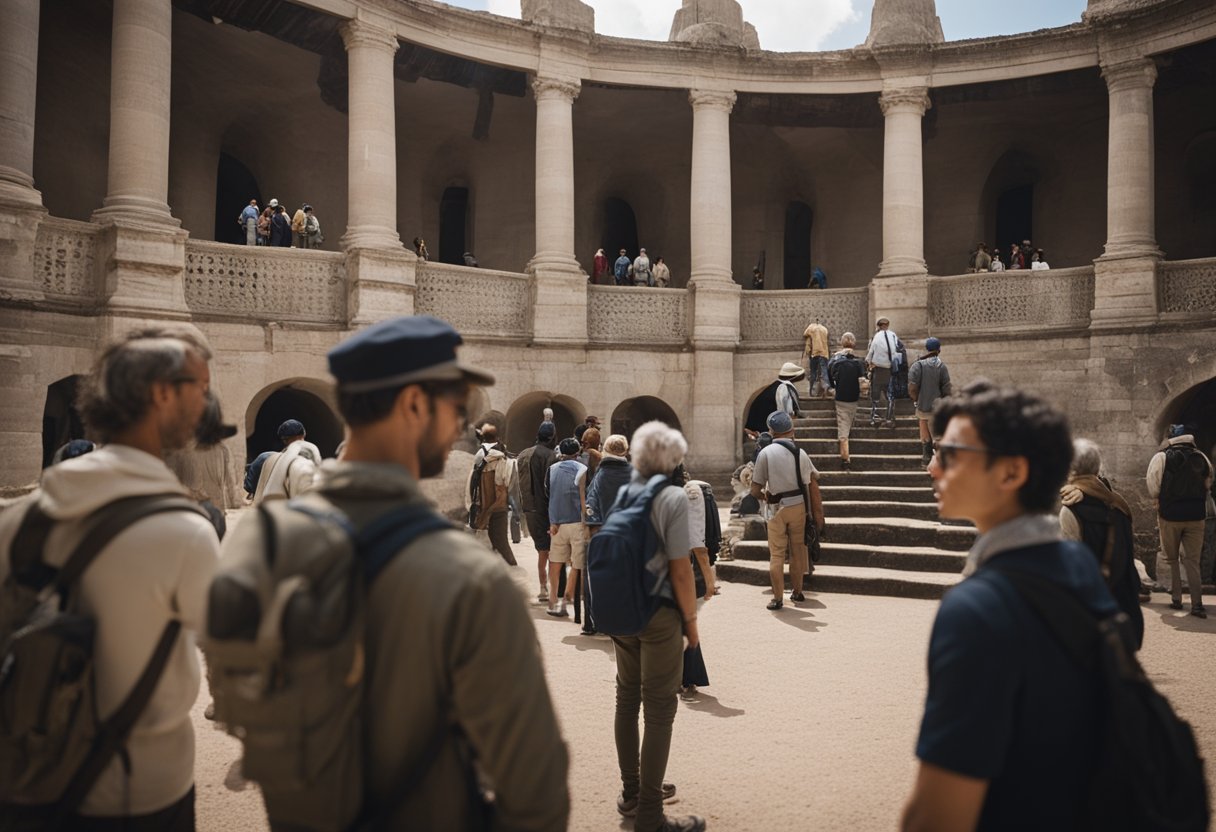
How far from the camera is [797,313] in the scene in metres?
19.8

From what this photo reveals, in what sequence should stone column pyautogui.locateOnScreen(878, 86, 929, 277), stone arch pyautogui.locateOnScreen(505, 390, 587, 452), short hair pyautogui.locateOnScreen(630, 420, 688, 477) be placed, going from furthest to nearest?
stone column pyautogui.locateOnScreen(878, 86, 929, 277) → stone arch pyautogui.locateOnScreen(505, 390, 587, 452) → short hair pyautogui.locateOnScreen(630, 420, 688, 477)

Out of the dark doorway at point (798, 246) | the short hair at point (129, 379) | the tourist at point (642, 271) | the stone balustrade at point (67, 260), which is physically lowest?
the short hair at point (129, 379)

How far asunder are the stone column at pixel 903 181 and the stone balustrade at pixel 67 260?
51.2 ft

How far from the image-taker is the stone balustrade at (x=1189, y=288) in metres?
16.4

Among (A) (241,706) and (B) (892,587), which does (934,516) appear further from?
(A) (241,706)

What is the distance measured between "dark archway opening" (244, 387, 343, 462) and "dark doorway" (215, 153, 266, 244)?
5.17 metres

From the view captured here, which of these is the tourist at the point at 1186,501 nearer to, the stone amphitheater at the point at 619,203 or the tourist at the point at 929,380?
the stone amphitheater at the point at 619,203

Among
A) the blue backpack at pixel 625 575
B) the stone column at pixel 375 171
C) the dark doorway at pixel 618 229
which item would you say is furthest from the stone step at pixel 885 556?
the dark doorway at pixel 618 229

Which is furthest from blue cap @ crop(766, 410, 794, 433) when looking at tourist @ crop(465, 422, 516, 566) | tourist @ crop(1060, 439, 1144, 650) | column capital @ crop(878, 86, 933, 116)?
column capital @ crop(878, 86, 933, 116)

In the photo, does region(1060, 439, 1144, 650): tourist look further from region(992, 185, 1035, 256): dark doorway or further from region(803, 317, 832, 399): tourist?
region(992, 185, 1035, 256): dark doorway

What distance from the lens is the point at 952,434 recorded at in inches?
81.4

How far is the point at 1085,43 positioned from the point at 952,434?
20.4 m

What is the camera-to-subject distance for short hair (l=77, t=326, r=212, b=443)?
2256 millimetres

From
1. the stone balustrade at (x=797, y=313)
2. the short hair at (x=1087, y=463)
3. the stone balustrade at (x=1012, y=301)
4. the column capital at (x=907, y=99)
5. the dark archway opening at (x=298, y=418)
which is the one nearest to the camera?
the short hair at (x=1087, y=463)
